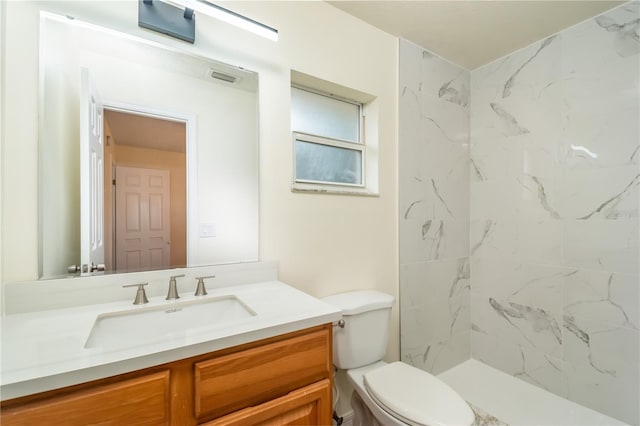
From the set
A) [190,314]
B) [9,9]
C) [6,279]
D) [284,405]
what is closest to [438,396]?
[284,405]

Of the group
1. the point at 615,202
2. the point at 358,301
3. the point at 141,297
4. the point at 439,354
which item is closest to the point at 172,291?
the point at 141,297

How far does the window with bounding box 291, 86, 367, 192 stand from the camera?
5.18ft

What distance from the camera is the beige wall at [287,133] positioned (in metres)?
0.93

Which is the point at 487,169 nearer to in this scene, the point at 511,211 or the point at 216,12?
the point at 511,211

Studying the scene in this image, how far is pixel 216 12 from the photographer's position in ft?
3.48

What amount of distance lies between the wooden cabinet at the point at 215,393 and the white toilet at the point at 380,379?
34 centimetres

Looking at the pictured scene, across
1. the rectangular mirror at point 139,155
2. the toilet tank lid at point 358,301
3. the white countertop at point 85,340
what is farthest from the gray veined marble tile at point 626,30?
the white countertop at point 85,340

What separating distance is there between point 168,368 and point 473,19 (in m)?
2.17

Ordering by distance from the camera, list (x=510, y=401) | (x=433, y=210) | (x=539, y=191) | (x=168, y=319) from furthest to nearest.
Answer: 1. (x=433, y=210)
2. (x=539, y=191)
3. (x=510, y=401)
4. (x=168, y=319)

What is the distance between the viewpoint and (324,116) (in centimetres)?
172

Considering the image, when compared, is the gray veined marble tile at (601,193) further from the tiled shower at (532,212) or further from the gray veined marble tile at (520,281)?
the gray veined marble tile at (520,281)

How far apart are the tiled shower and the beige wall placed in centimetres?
16

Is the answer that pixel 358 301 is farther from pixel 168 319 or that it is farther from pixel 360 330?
pixel 168 319

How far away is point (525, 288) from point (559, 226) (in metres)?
A: 0.46
